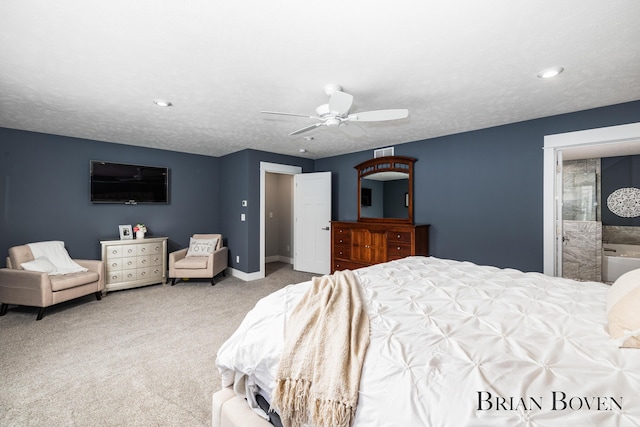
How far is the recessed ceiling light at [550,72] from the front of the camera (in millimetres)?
2197

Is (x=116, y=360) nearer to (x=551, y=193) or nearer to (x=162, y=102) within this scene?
(x=162, y=102)

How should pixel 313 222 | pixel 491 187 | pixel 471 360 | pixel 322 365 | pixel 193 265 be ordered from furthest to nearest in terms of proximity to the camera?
pixel 313 222 < pixel 193 265 < pixel 491 187 < pixel 322 365 < pixel 471 360

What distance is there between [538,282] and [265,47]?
8.34ft

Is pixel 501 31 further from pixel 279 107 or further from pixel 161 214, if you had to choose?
pixel 161 214

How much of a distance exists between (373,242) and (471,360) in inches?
139

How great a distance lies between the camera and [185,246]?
5.56 meters

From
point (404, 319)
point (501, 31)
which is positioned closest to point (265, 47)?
point (501, 31)

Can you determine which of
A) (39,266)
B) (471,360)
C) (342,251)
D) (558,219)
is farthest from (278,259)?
(471,360)

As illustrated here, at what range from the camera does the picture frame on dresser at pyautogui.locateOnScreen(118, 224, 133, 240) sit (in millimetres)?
4742

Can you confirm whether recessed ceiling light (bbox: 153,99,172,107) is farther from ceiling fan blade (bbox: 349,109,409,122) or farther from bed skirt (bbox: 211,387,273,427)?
bed skirt (bbox: 211,387,273,427)

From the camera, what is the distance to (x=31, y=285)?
3.31 metres

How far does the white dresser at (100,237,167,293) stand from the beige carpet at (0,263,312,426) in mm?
385

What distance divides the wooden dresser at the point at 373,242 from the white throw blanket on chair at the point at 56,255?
375 centimetres

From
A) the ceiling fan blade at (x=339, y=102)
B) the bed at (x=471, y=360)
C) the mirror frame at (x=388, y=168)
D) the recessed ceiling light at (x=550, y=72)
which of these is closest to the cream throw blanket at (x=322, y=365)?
the bed at (x=471, y=360)
